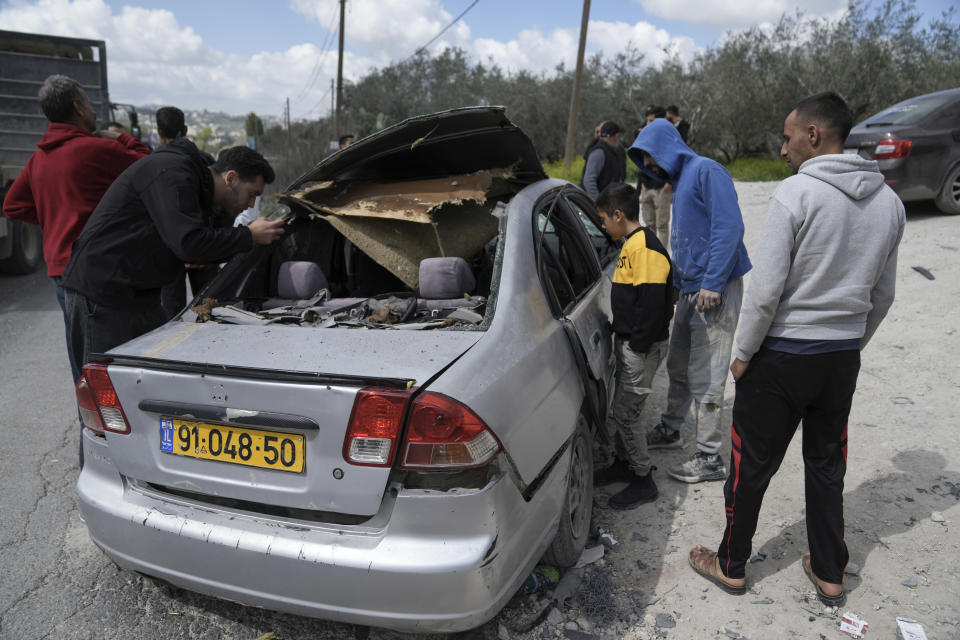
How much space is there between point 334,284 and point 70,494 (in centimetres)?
180

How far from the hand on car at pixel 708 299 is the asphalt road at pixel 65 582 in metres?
2.21

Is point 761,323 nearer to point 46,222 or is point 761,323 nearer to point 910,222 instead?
point 46,222

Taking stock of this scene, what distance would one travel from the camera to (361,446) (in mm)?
1840

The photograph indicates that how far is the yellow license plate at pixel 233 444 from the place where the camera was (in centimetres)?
192

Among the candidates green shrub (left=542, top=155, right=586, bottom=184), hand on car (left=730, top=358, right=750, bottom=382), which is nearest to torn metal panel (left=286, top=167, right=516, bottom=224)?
hand on car (left=730, top=358, right=750, bottom=382)

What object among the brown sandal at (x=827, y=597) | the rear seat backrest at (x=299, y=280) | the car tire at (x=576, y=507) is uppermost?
the rear seat backrest at (x=299, y=280)

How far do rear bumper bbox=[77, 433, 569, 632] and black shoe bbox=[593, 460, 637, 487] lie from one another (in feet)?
4.83

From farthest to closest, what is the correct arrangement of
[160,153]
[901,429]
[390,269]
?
[901,429]
[390,269]
[160,153]

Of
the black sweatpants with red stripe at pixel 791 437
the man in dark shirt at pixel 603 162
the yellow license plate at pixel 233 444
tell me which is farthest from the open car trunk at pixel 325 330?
the man in dark shirt at pixel 603 162

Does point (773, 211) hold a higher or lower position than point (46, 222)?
higher

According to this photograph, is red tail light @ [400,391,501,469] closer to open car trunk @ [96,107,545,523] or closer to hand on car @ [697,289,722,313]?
open car trunk @ [96,107,545,523]

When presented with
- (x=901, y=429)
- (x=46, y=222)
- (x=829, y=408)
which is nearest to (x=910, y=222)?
(x=901, y=429)

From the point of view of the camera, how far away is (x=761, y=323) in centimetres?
231

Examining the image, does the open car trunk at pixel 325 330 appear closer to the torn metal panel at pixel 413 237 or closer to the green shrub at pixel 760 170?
the torn metal panel at pixel 413 237
